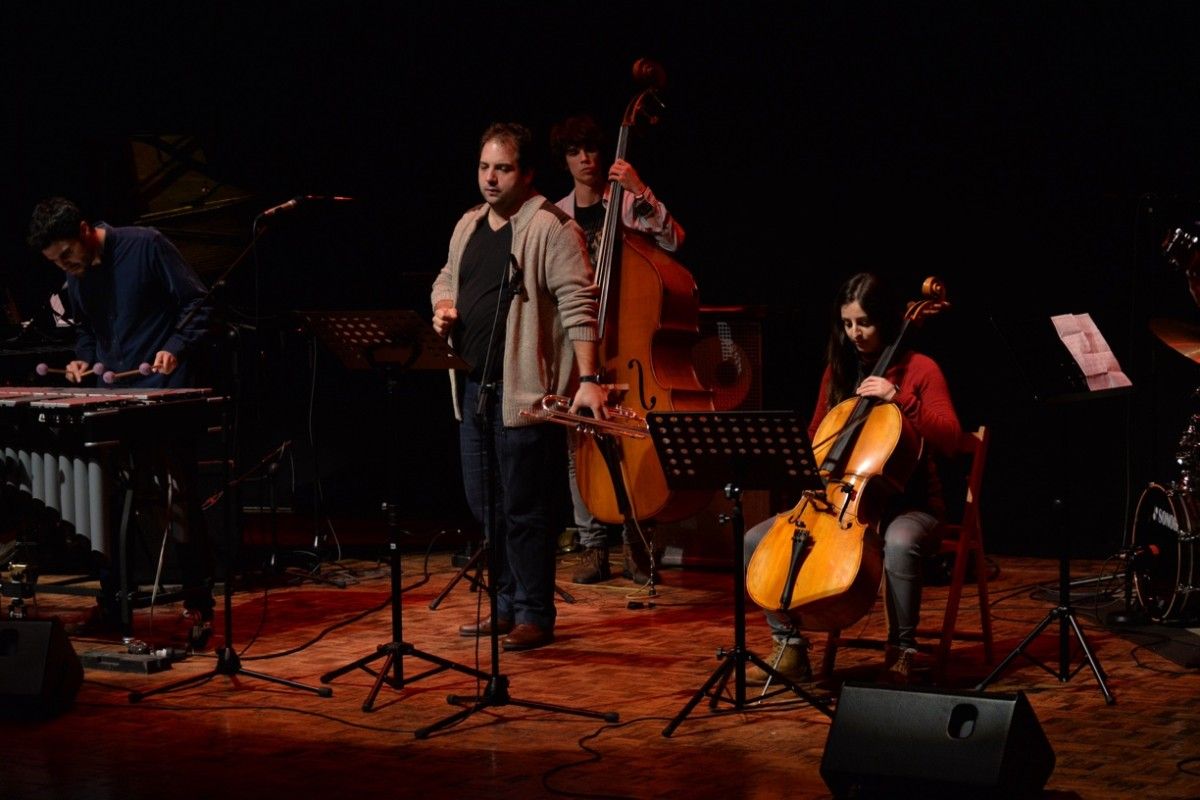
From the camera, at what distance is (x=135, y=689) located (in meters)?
4.80

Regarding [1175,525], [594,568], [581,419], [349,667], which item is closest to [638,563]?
[594,568]

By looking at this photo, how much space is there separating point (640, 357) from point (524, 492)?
908 millimetres

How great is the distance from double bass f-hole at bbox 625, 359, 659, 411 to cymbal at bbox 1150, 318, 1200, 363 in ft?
6.07

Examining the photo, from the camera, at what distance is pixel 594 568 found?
22.1 feet

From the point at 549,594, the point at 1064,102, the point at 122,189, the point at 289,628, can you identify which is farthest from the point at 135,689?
the point at 1064,102

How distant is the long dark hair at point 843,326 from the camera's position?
4.74 meters

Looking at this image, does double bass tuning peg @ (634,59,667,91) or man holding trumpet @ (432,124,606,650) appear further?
double bass tuning peg @ (634,59,667,91)

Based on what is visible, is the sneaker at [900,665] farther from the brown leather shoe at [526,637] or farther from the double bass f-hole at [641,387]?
the double bass f-hole at [641,387]

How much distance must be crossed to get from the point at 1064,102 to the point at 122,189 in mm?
4525

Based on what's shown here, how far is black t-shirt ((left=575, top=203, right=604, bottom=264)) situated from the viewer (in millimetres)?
6316

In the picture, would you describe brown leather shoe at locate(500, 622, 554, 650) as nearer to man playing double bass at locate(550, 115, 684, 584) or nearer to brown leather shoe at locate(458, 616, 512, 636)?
brown leather shoe at locate(458, 616, 512, 636)

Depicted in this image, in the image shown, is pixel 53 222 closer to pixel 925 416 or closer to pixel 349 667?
pixel 349 667

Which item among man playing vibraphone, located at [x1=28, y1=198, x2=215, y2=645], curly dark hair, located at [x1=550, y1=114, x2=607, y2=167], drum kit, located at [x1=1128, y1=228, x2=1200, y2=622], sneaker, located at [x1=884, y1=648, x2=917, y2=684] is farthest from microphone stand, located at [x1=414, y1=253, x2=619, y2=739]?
drum kit, located at [x1=1128, y1=228, x2=1200, y2=622]

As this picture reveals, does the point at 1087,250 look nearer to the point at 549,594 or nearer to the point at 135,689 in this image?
the point at 549,594
